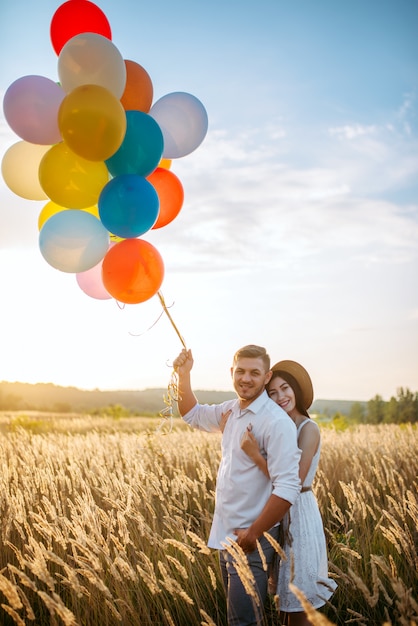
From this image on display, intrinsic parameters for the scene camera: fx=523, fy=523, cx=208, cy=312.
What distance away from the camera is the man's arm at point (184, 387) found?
11.1ft

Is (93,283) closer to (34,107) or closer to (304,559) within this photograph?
(34,107)

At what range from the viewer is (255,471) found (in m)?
2.72

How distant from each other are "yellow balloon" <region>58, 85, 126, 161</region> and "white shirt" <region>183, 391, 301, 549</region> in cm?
176

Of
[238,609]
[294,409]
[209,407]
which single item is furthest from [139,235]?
[238,609]

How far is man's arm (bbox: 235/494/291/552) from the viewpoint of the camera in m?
2.52

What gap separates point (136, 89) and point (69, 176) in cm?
88

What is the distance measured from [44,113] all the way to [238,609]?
10.1 ft

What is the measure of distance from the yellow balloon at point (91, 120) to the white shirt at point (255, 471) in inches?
69.2

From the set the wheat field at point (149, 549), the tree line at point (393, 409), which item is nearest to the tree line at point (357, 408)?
the tree line at point (393, 409)

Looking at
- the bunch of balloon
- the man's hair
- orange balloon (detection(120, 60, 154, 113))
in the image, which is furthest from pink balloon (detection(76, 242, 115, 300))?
the man's hair

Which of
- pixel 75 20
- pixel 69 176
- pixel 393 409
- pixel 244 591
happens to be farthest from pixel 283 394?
pixel 393 409

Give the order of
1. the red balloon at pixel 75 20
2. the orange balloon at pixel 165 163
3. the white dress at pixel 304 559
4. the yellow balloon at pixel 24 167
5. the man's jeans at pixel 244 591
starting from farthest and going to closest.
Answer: the orange balloon at pixel 165 163
the yellow balloon at pixel 24 167
the red balloon at pixel 75 20
the white dress at pixel 304 559
the man's jeans at pixel 244 591

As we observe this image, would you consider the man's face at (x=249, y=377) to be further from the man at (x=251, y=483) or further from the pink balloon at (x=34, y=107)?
the pink balloon at (x=34, y=107)

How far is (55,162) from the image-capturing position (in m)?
3.36
